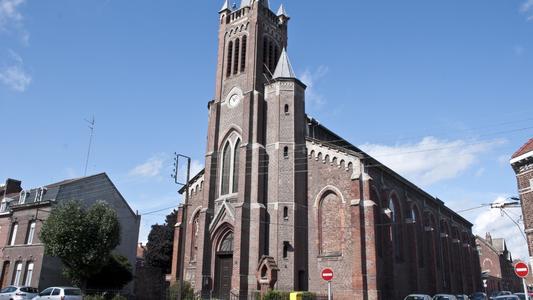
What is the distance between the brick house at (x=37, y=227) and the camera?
39062 mm

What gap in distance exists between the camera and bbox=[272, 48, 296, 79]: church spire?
38.5 m

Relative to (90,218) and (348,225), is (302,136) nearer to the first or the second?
(348,225)

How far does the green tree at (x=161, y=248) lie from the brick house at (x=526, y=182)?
119ft

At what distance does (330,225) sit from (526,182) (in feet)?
44.0

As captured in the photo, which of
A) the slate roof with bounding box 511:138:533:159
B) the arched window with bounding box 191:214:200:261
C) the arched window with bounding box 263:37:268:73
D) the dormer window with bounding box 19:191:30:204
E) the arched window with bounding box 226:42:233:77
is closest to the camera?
the slate roof with bounding box 511:138:533:159

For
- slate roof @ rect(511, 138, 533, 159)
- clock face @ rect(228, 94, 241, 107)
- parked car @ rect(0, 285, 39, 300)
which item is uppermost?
clock face @ rect(228, 94, 241, 107)

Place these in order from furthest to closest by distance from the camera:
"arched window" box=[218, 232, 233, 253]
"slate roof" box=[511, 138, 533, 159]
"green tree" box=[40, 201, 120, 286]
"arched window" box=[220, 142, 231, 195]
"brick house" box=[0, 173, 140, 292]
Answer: "brick house" box=[0, 173, 140, 292] → "arched window" box=[220, 142, 231, 195] → "arched window" box=[218, 232, 233, 253] → "green tree" box=[40, 201, 120, 286] → "slate roof" box=[511, 138, 533, 159]

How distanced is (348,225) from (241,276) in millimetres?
8667

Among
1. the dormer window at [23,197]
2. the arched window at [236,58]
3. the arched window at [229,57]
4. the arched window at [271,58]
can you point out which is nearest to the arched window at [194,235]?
the arched window at [229,57]

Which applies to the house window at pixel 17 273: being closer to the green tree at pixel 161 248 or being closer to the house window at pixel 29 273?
the house window at pixel 29 273

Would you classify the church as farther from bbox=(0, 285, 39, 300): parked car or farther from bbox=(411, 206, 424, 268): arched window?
bbox=(0, 285, 39, 300): parked car

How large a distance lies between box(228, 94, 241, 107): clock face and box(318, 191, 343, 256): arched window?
38.8ft

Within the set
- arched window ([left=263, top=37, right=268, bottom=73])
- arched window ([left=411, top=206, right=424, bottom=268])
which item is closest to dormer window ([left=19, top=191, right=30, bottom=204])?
arched window ([left=263, top=37, right=268, bottom=73])

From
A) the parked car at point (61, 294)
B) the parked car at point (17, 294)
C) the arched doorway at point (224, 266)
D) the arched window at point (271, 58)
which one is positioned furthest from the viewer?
the arched window at point (271, 58)
